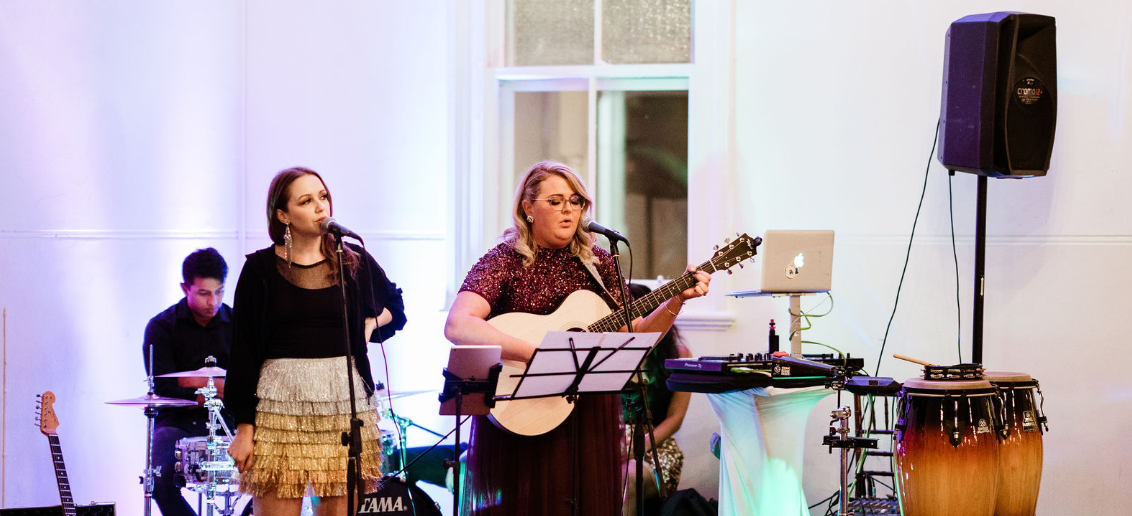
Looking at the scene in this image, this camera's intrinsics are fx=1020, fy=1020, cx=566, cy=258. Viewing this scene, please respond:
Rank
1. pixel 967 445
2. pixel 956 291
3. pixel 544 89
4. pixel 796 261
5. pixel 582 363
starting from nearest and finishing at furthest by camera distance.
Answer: pixel 582 363
pixel 967 445
pixel 796 261
pixel 956 291
pixel 544 89

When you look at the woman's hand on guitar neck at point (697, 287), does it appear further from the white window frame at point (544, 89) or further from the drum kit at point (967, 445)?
the white window frame at point (544, 89)

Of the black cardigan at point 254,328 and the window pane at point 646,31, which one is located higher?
the window pane at point 646,31

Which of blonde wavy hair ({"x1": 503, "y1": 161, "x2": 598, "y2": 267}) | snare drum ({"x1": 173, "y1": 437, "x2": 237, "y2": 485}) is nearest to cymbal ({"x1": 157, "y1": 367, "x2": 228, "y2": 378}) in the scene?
snare drum ({"x1": 173, "y1": 437, "x2": 237, "y2": 485})

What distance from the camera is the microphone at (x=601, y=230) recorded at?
311cm

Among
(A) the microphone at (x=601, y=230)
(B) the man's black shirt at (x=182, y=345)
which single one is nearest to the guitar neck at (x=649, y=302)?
(A) the microphone at (x=601, y=230)

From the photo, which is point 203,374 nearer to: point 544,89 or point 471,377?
point 471,377

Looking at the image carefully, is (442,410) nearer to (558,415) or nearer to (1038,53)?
(558,415)

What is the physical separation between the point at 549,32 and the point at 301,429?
3.21 m

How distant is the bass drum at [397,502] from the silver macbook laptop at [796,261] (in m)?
1.91

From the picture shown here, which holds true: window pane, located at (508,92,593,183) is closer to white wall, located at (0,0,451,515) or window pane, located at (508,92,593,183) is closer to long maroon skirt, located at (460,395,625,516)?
white wall, located at (0,0,451,515)

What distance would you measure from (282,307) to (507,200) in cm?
266

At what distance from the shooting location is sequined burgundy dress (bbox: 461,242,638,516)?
3.30 meters

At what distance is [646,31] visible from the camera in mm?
5648

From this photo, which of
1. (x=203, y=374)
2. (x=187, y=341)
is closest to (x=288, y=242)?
(x=203, y=374)
